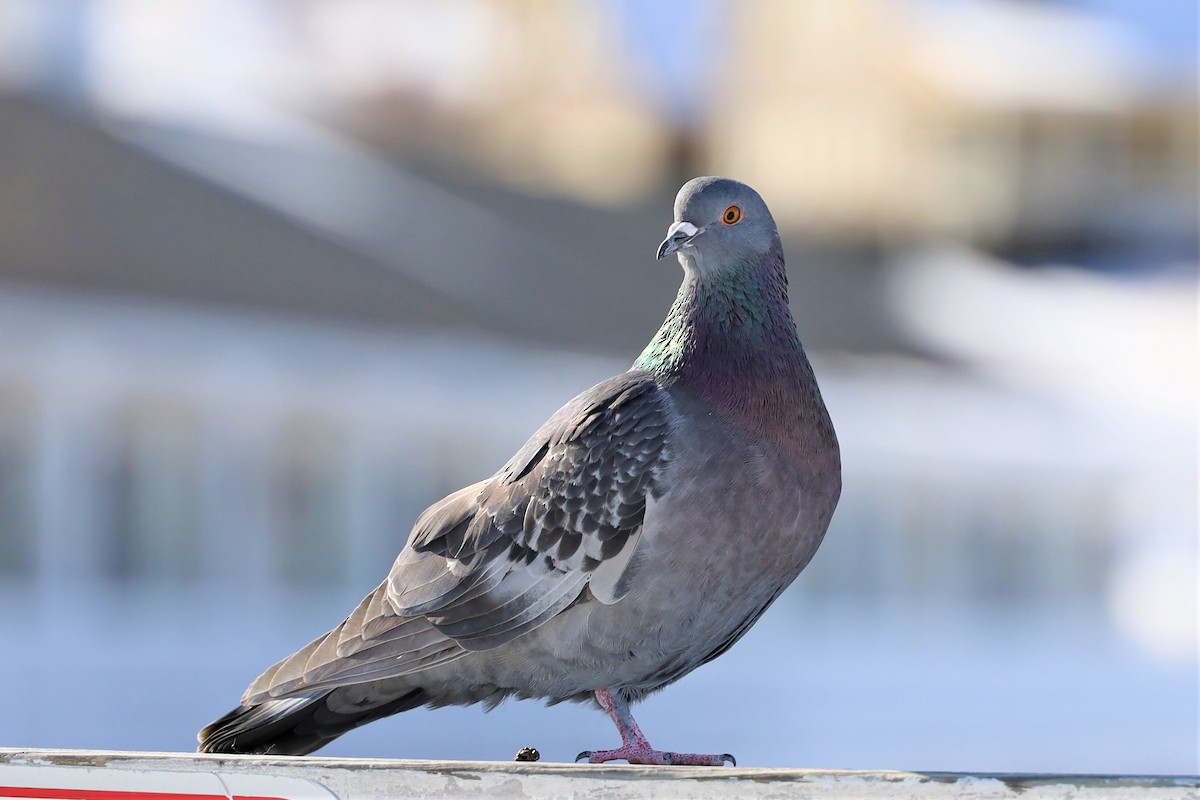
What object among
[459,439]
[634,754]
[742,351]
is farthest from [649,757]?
[459,439]

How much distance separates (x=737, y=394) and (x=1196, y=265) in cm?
2469

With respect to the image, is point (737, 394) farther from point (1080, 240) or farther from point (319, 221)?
point (1080, 240)

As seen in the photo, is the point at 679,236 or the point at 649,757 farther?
the point at 679,236

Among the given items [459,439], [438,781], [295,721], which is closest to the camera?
[438,781]

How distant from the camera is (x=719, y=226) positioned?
131 inches

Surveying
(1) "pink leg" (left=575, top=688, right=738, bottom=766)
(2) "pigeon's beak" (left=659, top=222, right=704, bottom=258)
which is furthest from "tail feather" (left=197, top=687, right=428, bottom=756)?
(2) "pigeon's beak" (left=659, top=222, right=704, bottom=258)

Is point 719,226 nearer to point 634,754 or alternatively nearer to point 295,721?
point 634,754

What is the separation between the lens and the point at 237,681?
412 inches

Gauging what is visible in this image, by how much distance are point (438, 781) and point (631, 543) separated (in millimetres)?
763

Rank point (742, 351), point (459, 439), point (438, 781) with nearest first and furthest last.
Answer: point (438, 781)
point (742, 351)
point (459, 439)

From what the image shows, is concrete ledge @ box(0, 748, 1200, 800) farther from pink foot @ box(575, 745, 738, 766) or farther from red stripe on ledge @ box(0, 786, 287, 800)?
pink foot @ box(575, 745, 738, 766)

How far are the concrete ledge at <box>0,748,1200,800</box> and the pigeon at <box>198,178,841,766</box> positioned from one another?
55 cm

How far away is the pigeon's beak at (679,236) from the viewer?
10.8ft

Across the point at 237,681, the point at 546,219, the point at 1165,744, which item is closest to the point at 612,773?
the point at 237,681
